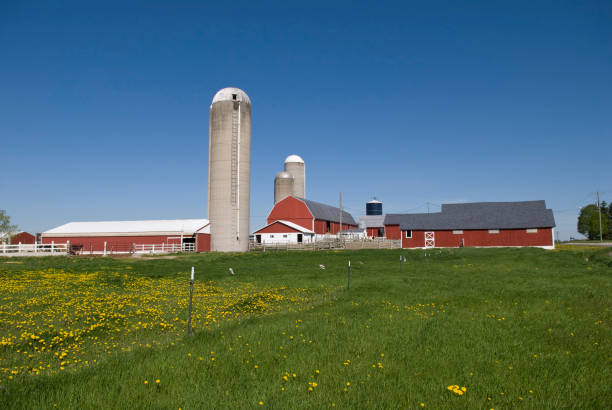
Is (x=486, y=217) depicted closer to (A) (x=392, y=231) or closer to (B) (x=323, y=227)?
(A) (x=392, y=231)

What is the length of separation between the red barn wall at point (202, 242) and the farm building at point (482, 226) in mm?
28336

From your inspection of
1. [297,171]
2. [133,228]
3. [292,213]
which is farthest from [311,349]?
[297,171]

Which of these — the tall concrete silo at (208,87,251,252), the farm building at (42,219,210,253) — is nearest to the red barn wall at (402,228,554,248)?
the tall concrete silo at (208,87,251,252)

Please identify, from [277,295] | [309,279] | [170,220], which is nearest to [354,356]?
Answer: [277,295]

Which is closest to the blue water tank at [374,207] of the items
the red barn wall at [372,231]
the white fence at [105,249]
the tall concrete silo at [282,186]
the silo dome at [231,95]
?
the red barn wall at [372,231]

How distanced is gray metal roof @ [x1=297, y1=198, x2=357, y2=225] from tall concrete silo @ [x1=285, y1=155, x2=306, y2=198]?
6609 mm

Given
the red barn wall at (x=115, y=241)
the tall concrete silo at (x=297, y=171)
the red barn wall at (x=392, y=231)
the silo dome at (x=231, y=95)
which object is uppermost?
the silo dome at (x=231, y=95)

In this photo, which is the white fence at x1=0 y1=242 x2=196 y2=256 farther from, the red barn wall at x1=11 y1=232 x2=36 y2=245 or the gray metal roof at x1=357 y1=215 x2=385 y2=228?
the gray metal roof at x1=357 y1=215 x2=385 y2=228

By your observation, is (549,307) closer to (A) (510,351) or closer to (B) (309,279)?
(A) (510,351)

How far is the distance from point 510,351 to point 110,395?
7740 millimetres

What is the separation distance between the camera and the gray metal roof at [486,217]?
57406 mm

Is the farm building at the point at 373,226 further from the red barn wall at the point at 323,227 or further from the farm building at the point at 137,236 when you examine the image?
the farm building at the point at 137,236

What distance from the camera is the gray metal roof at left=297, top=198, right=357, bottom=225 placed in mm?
75000

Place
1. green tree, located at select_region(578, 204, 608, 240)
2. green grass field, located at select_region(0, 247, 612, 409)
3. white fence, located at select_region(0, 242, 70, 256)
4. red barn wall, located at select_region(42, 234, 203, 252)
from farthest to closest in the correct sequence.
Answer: green tree, located at select_region(578, 204, 608, 240)
red barn wall, located at select_region(42, 234, 203, 252)
white fence, located at select_region(0, 242, 70, 256)
green grass field, located at select_region(0, 247, 612, 409)
